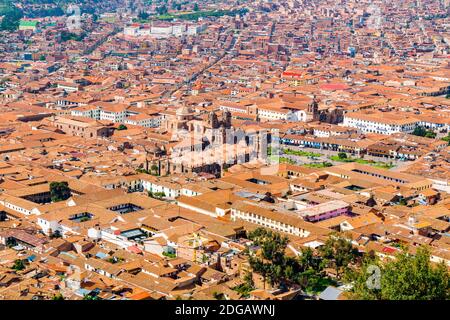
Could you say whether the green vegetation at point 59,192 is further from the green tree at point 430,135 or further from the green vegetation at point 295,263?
the green tree at point 430,135

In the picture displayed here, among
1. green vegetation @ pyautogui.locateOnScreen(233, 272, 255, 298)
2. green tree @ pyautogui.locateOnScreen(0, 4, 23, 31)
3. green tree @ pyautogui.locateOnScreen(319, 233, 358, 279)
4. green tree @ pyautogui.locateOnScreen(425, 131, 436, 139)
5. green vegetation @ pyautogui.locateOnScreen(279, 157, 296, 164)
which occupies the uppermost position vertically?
green tree @ pyautogui.locateOnScreen(0, 4, 23, 31)

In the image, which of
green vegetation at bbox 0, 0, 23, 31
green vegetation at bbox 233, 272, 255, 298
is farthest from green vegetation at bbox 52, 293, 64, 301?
green vegetation at bbox 0, 0, 23, 31

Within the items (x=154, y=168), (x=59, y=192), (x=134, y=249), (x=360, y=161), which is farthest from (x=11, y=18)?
(x=134, y=249)

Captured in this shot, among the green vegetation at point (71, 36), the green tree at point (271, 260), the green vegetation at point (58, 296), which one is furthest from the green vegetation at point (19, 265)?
the green vegetation at point (71, 36)

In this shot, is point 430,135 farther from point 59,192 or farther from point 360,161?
point 59,192

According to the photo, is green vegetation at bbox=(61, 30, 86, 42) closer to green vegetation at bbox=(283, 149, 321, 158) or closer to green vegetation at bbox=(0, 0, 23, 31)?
green vegetation at bbox=(0, 0, 23, 31)

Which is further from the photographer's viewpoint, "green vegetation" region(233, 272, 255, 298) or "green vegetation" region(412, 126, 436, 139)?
"green vegetation" region(412, 126, 436, 139)
